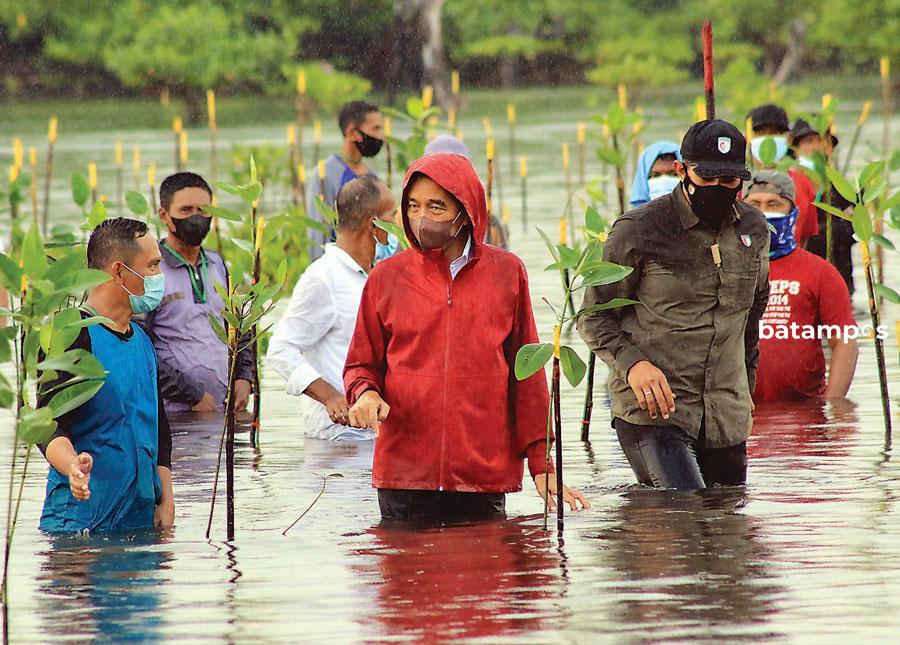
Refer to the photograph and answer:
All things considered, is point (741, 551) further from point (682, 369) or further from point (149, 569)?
point (149, 569)

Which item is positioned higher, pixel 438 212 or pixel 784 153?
pixel 784 153

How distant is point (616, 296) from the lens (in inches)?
233

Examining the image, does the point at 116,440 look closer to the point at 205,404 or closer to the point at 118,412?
the point at 118,412

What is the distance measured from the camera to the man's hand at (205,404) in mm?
8906

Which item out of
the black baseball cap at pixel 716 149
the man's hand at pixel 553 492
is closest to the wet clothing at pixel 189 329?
the man's hand at pixel 553 492

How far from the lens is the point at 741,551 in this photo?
572 cm

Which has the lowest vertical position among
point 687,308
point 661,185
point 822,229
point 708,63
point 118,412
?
point 118,412

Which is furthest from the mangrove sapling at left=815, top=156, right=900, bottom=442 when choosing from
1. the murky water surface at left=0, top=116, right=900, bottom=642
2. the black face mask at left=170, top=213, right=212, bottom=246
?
the black face mask at left=170, top=213, right=212, bottom=246

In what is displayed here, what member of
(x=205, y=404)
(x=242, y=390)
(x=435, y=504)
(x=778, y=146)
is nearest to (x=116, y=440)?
(x=435, y=504)

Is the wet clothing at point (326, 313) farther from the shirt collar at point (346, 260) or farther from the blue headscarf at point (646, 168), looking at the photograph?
the blue headscarf at point (646, 168)

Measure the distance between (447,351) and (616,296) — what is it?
31.1 inches

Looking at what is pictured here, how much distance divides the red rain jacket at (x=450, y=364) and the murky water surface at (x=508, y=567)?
0.33m

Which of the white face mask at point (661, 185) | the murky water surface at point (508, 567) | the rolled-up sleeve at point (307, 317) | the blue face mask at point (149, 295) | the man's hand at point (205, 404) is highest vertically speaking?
the white face mask at point (661, 185)

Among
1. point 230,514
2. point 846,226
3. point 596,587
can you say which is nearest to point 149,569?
point 230,514
